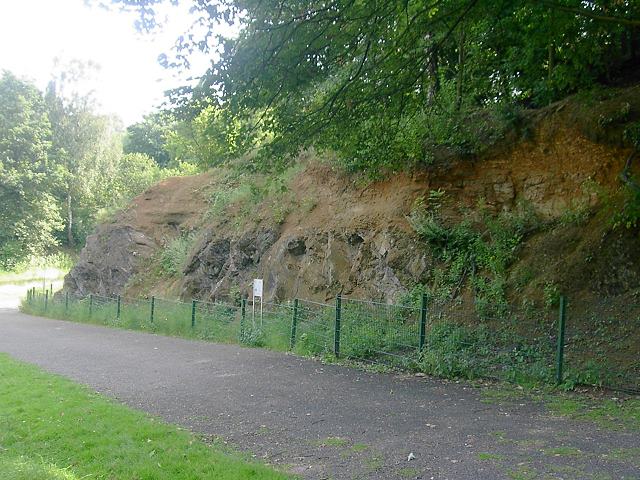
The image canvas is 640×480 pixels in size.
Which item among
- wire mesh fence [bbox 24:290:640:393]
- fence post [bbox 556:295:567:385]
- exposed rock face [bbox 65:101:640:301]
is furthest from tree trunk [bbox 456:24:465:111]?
fence post [bbox 556:295:567:385]

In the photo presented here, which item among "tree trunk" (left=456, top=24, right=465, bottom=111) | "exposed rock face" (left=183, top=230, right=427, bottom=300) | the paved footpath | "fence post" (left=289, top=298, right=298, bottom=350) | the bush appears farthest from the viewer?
the bush

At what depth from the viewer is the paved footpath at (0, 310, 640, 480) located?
546 centimetres

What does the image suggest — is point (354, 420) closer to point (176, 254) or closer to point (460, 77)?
point (460, 77)

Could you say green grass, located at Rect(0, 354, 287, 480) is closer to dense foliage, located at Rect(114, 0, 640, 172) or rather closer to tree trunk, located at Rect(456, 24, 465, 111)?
dense foliage, located at Rect(114, 0, 640, 172)

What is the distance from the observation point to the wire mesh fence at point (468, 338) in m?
9.12

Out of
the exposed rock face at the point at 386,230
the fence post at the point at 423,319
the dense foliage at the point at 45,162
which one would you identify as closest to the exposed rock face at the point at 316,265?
the exposed rock face at the point at 386,230

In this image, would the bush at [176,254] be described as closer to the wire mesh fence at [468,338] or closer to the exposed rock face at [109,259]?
the exposed rock face at [109,259]

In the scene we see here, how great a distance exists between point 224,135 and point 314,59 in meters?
2.18

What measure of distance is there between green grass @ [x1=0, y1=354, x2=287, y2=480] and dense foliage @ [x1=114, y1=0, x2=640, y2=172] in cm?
497

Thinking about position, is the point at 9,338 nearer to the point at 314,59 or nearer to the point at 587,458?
the point at 314,59

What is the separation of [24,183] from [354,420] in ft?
165

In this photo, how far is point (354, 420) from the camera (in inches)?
285

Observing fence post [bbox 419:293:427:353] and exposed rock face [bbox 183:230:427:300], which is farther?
exposed rock face [bbox 183:230:427:300]

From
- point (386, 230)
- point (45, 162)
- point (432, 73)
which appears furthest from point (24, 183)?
point (432, 73)
